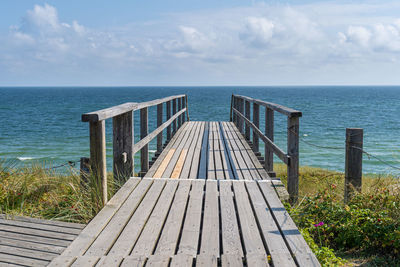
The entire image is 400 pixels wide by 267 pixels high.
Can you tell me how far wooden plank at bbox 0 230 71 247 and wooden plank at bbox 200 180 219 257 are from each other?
1.13 meters

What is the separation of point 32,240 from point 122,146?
5.07 feet

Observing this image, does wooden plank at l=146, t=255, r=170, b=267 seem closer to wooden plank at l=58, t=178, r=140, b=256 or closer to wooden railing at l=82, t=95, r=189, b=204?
wooden plank at l=58, t=178, r=140, b=256

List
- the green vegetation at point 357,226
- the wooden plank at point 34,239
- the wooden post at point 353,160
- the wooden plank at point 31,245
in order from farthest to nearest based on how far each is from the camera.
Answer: the wooden post at point 353,160
the green vegetation at point 357,226
the wooden plank at point 34,239
the wooden plank at point 31,245

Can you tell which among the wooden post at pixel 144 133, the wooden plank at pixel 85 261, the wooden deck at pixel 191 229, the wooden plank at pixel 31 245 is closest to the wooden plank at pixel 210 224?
the wooden deck at pixel 191 229

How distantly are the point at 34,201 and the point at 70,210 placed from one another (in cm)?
154

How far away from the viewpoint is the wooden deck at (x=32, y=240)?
2.83 metres

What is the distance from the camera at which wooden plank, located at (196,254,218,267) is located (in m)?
2.49

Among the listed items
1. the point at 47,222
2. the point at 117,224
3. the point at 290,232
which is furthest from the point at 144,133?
the point at 290,232

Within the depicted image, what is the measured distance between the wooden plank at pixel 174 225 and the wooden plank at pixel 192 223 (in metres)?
0.05

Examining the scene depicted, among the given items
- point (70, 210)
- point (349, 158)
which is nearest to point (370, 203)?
point (349, 158)

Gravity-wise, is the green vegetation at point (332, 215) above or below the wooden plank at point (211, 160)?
below

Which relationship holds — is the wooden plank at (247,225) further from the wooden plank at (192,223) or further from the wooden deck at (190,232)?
the wooden plank at (192,223)

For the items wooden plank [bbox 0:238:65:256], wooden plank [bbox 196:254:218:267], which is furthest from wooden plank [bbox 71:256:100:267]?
wooden plank [bbox 196:254:218:267]

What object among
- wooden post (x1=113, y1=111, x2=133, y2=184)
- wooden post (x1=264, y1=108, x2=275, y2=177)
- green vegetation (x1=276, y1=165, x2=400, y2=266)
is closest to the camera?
green vegetation (x1=276, y1=165, x2=400, y2=266)
